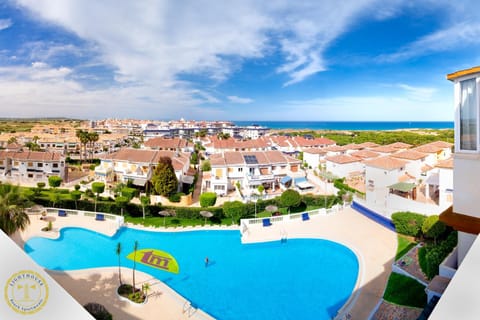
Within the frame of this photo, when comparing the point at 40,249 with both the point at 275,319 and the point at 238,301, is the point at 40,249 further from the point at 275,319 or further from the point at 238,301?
the point at 275,319

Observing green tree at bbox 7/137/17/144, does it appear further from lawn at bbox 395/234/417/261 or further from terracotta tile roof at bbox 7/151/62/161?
lawn at bbox 395/234/417/261

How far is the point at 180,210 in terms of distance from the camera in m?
18.7

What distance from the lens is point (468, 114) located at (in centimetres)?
328

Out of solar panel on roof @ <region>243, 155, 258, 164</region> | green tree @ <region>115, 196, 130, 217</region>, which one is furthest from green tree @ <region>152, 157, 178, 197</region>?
solar panel on roof @ <region>243, 155, 258, 164</region>

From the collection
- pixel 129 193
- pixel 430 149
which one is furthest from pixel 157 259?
pixel 430 149

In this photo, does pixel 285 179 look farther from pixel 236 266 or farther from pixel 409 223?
pixel 236 266

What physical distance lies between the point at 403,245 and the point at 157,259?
12.8 m

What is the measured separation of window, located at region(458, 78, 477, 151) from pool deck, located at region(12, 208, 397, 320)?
25.3 ft

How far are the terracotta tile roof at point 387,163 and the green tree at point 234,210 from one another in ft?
41.8

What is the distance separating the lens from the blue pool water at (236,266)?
983 centimetres

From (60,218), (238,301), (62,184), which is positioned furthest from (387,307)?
(62,184)

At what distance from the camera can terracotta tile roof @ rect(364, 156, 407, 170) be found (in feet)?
71.6

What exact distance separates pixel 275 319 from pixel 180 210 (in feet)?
37.1

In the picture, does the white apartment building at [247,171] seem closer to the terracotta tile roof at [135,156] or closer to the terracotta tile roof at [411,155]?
the terracotta tile roof at [135,156]
